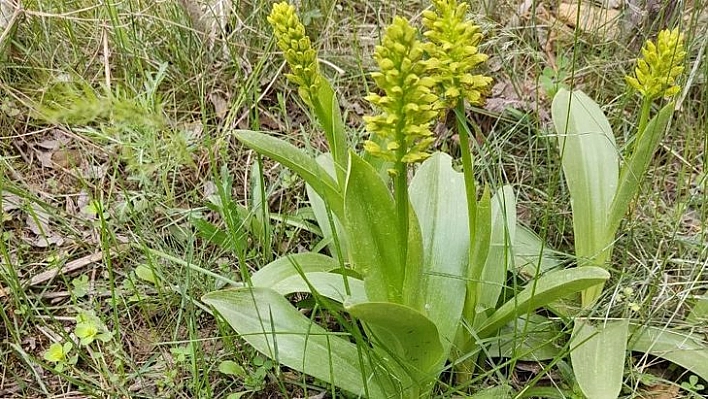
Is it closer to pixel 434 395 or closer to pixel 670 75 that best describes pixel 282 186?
pixel 434 395

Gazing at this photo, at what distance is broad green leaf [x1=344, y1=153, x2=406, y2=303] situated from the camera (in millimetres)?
1203

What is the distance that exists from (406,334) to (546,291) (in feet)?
0.90

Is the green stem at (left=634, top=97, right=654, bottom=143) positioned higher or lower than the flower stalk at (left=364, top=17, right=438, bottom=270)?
lower

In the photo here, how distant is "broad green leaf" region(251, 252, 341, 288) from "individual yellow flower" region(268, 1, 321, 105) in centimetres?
38

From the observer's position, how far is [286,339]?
4.57 ft

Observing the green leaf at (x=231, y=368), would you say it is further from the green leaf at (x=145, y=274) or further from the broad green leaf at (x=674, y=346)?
the broad green leaf at (x=674, y=346)

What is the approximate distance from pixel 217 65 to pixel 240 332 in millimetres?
1102

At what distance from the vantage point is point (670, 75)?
135cm

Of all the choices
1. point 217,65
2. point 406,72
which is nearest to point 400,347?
point 406,72

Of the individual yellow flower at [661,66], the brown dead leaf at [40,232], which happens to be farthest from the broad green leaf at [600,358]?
the brown dead leaf at [40,232]

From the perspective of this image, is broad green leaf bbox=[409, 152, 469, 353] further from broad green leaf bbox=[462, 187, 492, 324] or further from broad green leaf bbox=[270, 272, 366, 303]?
broad green leaf bbox=[270, 272, 366, 303]

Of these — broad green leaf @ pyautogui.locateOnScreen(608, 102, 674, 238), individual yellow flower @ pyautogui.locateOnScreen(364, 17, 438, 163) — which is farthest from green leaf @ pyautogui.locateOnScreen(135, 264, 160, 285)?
broad green leaf @ pyautogui.locateOnScreen(608, 102, 674, 238)

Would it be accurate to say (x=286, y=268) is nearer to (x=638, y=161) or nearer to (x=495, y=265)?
(x=495, y=265)

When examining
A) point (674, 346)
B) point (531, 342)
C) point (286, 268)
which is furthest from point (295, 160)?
point (674, 346)
